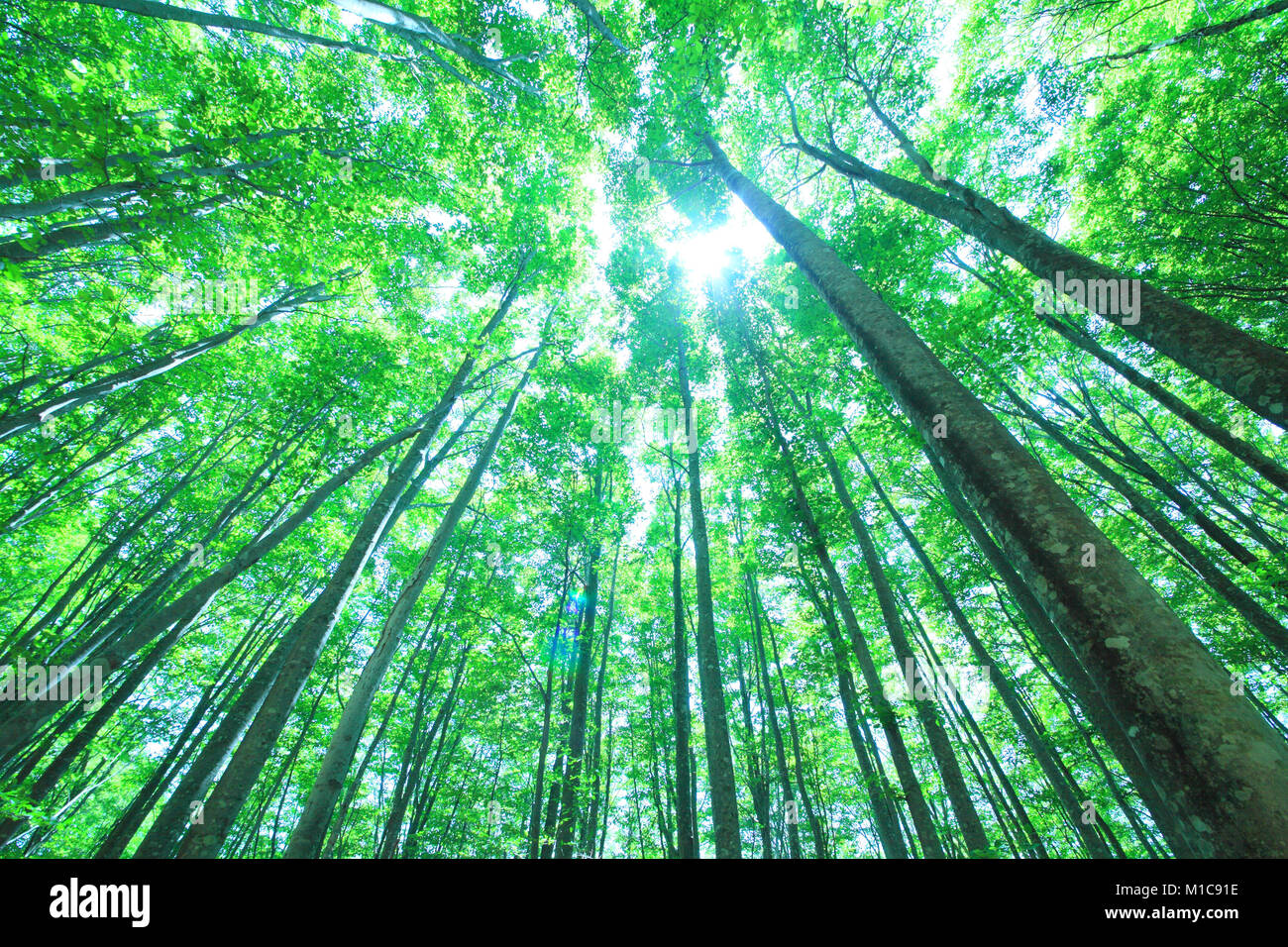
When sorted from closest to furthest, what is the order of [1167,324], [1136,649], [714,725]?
[1136,649]
[1167,324]
[714,725]

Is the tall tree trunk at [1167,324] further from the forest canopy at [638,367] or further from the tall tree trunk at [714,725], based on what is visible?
the tall tree trunk at [714,725]

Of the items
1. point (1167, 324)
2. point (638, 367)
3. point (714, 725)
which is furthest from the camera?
point (638, 367)

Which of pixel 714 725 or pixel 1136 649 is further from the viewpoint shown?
pixel 714 725

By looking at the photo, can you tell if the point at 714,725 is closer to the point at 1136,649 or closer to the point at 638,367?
the point at 1136,649

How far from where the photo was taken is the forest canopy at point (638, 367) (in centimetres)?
435

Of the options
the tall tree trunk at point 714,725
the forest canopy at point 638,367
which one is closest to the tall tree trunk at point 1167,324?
the forest canopy at point 638,367

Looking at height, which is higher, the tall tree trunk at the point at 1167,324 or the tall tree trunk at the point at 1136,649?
the tall tree trunk at the point at 1167,324

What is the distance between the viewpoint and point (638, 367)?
12609mm

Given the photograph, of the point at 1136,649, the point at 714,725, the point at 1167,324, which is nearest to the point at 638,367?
the point at 714,725

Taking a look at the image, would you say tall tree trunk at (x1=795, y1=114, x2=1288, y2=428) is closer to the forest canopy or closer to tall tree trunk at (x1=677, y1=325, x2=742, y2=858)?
the forest canopy

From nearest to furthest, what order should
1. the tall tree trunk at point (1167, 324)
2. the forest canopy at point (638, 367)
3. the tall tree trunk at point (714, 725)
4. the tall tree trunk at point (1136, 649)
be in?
the tall tree trunk at point (1136, 649)
the tall tree trunk at point (1167, 324)
the forest canopy at point (638, 367)
the tall tree trunk at point (714, 725)

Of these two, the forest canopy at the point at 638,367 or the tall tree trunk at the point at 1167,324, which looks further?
the forest canopy at the point at 638,367

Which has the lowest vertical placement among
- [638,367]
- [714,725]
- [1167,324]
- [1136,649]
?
[1136,649]
